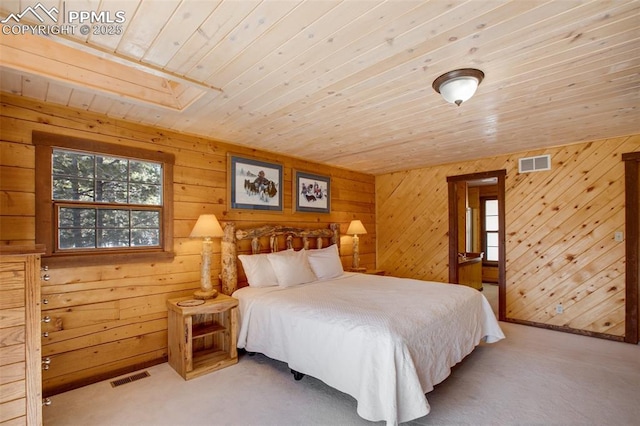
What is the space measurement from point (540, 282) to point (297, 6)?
4.34 meters

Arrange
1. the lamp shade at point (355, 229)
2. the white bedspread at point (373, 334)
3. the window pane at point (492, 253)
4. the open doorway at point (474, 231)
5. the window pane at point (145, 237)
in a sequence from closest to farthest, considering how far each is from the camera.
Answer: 1. the white bedspread at point (373, 334)
2. the window pane at point (145, 237)
3. the open doorway at point (474, 231)
4. the lamp shade at point (355, 229)
5. the window pane at point (492, 253)

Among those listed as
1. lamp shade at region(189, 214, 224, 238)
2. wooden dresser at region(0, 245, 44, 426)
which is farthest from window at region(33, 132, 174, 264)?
wooden dresser at region(0, 245, 44, 426)

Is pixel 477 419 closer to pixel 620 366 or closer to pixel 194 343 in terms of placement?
pixel 620 366

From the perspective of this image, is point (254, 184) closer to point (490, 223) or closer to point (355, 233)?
point (355, 233)

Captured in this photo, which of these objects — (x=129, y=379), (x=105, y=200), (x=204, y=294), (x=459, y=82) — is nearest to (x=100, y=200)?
(x=105, y=200)

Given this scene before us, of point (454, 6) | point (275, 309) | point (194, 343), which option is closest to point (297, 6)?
point (454, 6)

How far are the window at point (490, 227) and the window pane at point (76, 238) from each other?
759cm

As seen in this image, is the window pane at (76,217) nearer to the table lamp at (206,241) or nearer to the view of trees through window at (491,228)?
the table lamp at (206,241)

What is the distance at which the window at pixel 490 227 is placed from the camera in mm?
7402

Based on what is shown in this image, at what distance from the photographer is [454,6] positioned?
1.45 meters

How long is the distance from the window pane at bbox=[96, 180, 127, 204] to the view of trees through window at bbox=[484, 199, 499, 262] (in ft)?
24.2

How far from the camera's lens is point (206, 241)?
316 cm

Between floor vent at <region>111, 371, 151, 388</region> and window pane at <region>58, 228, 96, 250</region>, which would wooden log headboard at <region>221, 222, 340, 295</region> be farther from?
window pane at <region>58, 228, 96, 250</region>

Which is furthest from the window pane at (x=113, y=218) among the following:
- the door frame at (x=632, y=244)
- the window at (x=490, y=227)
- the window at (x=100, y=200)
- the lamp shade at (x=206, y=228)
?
the window at (x=490, y=227)
